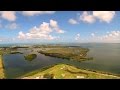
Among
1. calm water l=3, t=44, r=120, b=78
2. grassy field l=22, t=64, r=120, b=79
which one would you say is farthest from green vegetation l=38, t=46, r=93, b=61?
grassy field l=22, t=64, r=120, b=79

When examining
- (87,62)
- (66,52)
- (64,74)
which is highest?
(66,52)

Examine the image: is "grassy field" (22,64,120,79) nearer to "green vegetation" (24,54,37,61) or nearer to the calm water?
the calm water

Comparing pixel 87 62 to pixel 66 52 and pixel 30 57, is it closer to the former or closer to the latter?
pixel 66 52

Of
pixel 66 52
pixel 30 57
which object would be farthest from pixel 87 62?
pixel 30 57

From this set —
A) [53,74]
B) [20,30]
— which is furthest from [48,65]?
[20,30]
